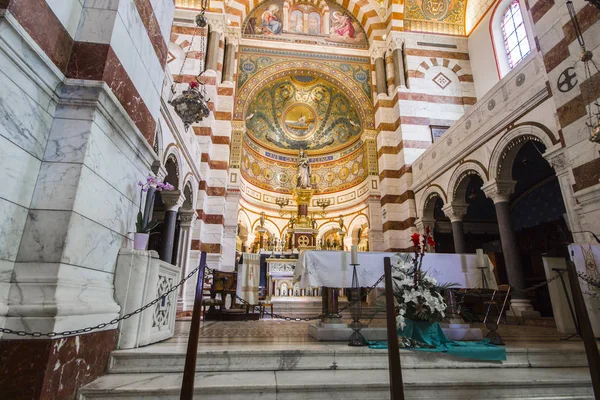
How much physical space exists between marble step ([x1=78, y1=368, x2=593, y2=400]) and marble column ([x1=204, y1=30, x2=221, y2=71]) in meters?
10.4

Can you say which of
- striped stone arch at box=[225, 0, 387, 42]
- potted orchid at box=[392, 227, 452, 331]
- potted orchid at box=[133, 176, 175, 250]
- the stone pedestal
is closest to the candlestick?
potted orchid at box=[392, 227, 452, 331]

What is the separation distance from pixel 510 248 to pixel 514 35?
7.30 metres

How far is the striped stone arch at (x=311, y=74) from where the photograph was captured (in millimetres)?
13113

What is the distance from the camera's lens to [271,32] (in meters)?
14.2

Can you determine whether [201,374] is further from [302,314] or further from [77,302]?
[302,314]

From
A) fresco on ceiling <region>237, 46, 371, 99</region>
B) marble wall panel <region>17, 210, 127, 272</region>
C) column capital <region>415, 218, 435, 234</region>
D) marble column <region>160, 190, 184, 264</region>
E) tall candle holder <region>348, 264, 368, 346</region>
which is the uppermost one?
fresco on ceiling <region>237, 46, 371, 99</region>

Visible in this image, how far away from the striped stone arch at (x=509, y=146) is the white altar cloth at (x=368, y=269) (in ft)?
10.7

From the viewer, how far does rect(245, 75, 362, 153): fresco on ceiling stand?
612 inches

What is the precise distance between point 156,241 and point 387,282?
360 inches

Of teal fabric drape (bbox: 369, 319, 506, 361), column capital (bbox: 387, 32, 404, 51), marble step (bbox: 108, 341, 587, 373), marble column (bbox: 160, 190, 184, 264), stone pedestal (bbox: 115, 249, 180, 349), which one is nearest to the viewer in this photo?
marble step (bbox: 108, 341, 587, 373)

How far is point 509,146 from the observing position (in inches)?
287

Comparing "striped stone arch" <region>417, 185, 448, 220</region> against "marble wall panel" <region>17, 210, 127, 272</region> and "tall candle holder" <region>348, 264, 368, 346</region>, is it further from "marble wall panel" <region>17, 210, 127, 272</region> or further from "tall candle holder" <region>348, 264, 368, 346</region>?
"marble wall panel" <region>17, 210, 127, 272</region>

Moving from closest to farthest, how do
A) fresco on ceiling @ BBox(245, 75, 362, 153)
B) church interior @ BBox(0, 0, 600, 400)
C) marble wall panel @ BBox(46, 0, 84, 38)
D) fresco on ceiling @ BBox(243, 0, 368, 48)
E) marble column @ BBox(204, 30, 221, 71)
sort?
1. church interior @ BBox(0, 0, 600, 400)
2. marble wall panel @ BBox(46, 0, 84, 38)
3. marble column @ BBox(204, 30, 221, 71)
4. fresco on ceiling @ BBox(243, 0, 368, 48)
5. fresco on ceiling @ BBox(245, 75, 362, 153)

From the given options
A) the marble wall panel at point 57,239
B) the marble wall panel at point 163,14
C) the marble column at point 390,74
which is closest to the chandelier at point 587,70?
the marble wall panel at point 163,14
